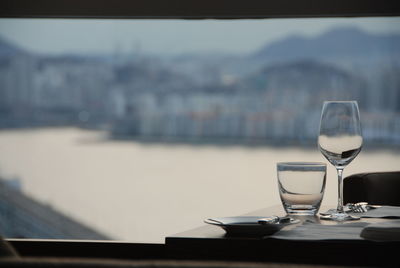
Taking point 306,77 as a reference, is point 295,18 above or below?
above

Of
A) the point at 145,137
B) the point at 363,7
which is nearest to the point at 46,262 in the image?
the point at 363,7

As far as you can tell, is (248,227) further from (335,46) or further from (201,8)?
(335,46)

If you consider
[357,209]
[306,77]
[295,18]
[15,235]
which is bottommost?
[15,235]

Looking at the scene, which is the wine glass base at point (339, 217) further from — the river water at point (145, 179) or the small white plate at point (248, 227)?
the river water at point (145, 179)

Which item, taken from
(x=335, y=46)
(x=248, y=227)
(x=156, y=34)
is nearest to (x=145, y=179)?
(x=156, y=34)

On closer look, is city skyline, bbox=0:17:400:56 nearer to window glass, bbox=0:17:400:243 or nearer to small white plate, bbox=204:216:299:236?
window glass, bbox=0:17:400:243

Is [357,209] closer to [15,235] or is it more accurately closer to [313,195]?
[313,195]

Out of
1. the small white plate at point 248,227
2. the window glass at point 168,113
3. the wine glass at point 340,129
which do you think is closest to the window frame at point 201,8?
the window glass at point 168,113
